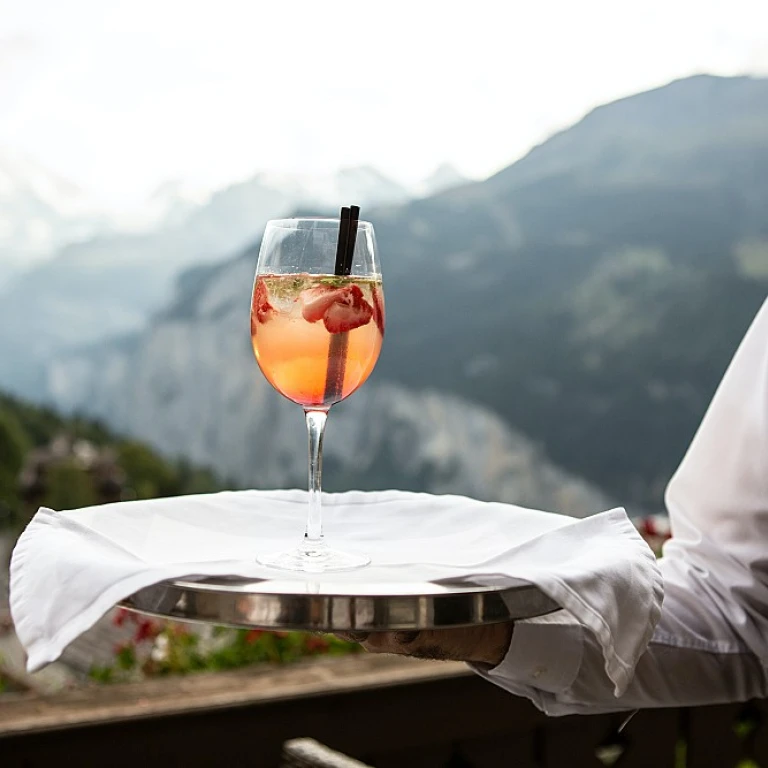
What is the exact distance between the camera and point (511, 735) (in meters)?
2.28

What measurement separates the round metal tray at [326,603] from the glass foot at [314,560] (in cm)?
11

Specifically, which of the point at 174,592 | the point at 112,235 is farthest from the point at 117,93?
the point at 174,592

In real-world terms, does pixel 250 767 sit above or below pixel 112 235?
below

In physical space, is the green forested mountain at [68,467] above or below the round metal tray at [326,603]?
below

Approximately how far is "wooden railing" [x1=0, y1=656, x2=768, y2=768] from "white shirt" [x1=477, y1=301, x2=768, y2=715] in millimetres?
811

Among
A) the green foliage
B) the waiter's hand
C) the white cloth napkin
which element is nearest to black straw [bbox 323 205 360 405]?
the white cloth napkin

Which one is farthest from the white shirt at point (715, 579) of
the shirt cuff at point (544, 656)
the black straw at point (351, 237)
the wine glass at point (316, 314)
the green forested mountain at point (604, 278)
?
the green forested mountain at point (604, 278)

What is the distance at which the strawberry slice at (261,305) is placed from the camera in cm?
107

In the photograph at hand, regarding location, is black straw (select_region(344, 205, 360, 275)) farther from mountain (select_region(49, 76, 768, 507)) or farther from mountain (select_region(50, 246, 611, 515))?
mountain (select_region(49, 76, 768, 507))

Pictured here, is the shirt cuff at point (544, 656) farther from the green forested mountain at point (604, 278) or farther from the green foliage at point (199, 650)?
the green forested mountain at point (604, 278)

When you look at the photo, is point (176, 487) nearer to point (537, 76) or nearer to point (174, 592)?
point (537, 76)

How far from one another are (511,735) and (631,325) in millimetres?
4387

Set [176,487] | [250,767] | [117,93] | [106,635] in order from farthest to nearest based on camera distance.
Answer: [117,93] < [176,487] < [106,635] < [250,767]

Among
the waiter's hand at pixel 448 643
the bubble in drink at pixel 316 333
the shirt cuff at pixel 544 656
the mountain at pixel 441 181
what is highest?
the mountain at pixel 441 181
